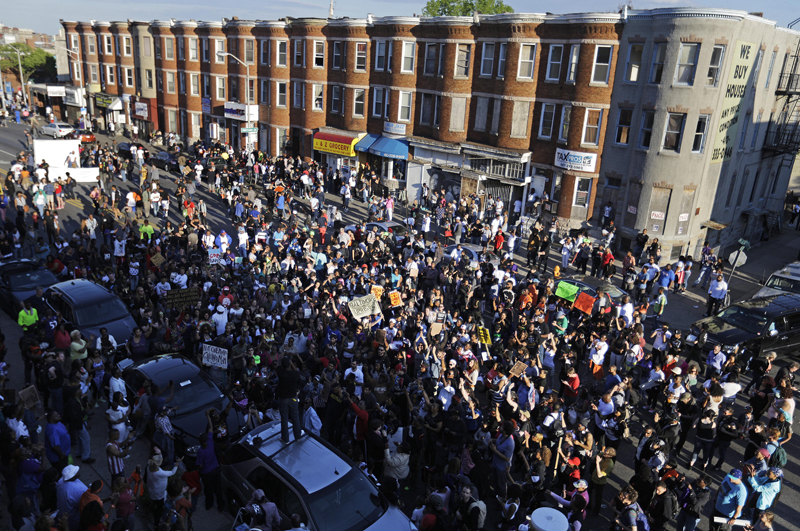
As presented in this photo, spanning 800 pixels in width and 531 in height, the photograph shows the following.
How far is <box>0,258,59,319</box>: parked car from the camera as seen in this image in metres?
18.0

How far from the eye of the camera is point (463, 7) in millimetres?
59938

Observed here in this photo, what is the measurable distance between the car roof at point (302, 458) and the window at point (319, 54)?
36.9 meters

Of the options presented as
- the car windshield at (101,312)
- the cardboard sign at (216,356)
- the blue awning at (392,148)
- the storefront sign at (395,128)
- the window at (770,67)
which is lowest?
the car windshield at (101,312)

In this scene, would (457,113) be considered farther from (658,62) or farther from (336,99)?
(658,62)

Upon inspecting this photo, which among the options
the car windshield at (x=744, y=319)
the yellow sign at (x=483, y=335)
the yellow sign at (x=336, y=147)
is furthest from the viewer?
the yellow sign at (x=336, y=147)

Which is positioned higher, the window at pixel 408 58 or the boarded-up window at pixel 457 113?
the window at pixel 408 58

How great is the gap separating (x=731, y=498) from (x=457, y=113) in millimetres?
28621

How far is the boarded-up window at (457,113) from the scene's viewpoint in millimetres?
34750

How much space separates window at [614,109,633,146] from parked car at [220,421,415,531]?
24.2 metres

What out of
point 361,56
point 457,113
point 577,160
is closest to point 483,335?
point 577,160

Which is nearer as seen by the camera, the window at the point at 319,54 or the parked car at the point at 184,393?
the parked car at the point at 184,393

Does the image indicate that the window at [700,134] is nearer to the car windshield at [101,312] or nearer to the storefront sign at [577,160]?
the storefront sign at [577,160]

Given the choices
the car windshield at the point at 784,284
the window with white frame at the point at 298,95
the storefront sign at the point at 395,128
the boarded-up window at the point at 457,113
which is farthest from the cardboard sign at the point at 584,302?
the window with white frame at the point at 298,95

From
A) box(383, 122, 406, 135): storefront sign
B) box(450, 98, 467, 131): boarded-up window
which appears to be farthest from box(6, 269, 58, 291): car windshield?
box(383, 122, 406, 135): storefront sign
